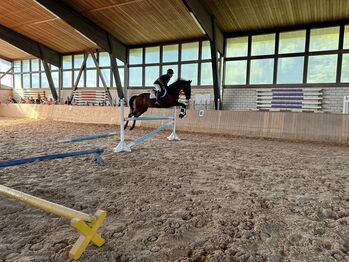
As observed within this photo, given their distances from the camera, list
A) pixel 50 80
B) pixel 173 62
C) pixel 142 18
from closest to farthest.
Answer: pixel 142 18 < pixel 173 62 < pixel 50 80

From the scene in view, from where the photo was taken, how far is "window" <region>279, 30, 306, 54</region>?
10.2 meters

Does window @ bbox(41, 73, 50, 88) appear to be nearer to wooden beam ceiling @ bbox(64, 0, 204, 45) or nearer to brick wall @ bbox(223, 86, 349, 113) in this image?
wooden beam ceiling @ bbox(64, 0, 204, 45)

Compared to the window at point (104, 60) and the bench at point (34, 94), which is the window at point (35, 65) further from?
the window at point (104, 60)

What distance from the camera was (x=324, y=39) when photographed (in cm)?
984

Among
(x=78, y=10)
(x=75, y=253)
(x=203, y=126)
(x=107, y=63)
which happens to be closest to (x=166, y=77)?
(x=203, y=126)

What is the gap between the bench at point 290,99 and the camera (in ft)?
32.9

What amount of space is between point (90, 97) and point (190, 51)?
25.5ft

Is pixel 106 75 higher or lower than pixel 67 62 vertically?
lower

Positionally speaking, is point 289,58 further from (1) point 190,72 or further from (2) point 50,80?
(2) point 50,80

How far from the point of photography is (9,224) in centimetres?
154

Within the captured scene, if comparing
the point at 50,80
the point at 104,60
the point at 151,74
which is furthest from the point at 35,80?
the point at 151,74

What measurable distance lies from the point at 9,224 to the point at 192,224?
1255 mm

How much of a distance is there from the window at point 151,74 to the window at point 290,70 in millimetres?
6735

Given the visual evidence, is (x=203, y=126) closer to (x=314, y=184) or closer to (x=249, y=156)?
(x=249, y=156)
